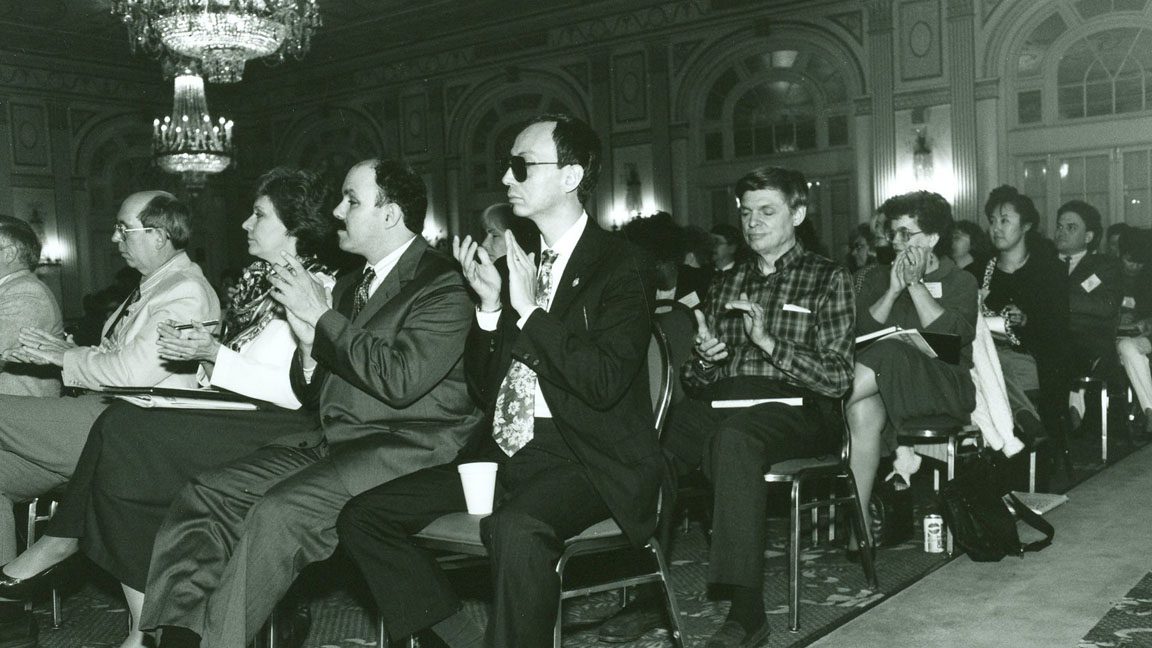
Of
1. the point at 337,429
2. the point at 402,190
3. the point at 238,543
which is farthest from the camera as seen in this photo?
the point at 402,190

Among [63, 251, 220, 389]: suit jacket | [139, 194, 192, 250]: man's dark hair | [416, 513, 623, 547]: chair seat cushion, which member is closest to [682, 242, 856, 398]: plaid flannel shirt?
[416, 513, 623, 547]: chair seat cushion

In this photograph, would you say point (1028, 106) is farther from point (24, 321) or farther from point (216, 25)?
point (24, 321)

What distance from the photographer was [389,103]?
46.9 feet

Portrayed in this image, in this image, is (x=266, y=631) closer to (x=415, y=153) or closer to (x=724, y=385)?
(x=724, y=385)

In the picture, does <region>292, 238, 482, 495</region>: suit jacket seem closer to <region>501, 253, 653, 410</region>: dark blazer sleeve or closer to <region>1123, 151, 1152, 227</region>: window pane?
<region>501, 253, 653, 410</region>: dark blazer sleeve

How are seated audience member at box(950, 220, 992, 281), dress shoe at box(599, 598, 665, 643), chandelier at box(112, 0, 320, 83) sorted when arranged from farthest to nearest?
chandelier at box(112, 0, 320, 83)
seated audience member at box(950, 220, 992, 281)
dress shoe at box(599, 598, 665, 643)

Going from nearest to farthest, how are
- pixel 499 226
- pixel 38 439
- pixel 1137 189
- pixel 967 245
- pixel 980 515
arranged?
pixel 38 439 → pixel 980 515 → pixel 499 226 → pixel 967 245 → pixel 1137 189

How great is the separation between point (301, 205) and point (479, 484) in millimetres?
1203

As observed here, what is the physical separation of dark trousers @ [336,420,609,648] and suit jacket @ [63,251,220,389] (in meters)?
1.10

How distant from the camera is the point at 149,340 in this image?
3.11 metres

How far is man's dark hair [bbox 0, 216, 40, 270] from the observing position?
364 cm

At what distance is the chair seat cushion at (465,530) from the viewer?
7.26 feet

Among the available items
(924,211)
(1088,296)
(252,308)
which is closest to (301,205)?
(252,308)

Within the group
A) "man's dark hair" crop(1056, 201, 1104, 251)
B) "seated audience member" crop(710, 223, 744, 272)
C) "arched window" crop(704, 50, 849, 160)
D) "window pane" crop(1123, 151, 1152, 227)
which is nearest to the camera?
"man's dark hair" crop(1056, 201, 1104, 251)
